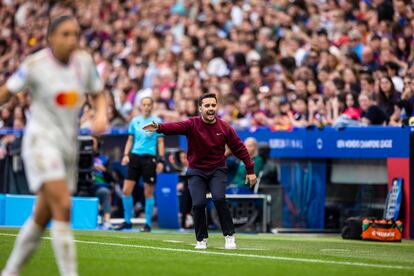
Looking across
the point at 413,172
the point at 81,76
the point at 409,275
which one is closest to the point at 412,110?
the point at 413,172

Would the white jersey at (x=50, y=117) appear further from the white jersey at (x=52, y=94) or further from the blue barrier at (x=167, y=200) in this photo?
the blue barrier at (x=167, y=200)

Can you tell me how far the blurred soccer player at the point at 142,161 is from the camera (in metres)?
17.5

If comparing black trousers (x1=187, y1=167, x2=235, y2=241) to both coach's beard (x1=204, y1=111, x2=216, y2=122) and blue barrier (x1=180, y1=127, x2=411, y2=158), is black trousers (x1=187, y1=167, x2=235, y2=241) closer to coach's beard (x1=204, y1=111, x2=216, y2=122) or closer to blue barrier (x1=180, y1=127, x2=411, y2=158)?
coach's beard (x1=204, y1=111, x2=216, y2=122)

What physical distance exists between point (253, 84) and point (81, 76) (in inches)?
520

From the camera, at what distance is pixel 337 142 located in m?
17.5

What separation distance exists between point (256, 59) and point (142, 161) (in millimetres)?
5441

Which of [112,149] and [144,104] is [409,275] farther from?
[112,149]

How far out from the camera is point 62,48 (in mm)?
8062

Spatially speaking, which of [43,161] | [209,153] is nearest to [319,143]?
[209,153]

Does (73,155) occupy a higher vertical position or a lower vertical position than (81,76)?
lower

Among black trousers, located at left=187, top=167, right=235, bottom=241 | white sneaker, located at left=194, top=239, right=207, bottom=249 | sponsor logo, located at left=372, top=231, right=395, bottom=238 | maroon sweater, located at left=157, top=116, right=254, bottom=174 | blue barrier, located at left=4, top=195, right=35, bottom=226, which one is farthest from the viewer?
blue barrier, located at left=4, top=195, right=35, bottom=226

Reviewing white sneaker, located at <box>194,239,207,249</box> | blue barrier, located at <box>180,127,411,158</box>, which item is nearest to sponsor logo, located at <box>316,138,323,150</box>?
blue barrier, located at <box>180,127,411,158</box>

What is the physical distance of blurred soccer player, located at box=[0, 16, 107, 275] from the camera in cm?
773

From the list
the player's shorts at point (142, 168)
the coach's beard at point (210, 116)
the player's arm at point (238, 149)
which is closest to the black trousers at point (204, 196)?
the player's arm at point (238, 149)
